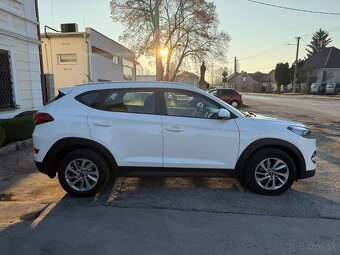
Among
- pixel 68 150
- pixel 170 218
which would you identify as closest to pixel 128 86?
pixel 68 150

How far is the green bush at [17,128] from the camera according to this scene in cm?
858

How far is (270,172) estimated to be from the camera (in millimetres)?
5160

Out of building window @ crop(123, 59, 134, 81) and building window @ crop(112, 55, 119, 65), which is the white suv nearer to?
building window @ crop(112, 55, 119, 65)

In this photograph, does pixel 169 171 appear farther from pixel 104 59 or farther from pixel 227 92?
pixel 227 92

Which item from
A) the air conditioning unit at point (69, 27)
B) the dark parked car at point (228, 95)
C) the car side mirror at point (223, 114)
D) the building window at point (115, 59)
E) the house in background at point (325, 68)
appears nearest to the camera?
the car side mirror at point (223, 114)

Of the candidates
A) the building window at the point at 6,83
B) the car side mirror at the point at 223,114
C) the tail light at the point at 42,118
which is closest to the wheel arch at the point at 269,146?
the car side mirror at the point at 223,114

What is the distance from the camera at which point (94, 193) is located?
5.12 m

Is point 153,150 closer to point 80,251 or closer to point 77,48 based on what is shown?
point 80,251

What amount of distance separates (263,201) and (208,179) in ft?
3.98

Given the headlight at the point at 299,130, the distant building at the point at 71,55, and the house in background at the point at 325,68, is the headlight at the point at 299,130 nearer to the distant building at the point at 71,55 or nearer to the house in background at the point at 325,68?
the distant building at the point at 71,55

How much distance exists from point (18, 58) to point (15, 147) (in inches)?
140

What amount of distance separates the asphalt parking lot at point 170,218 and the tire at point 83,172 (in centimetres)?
16

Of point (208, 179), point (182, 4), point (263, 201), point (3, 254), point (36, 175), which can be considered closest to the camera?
point (3, 254)

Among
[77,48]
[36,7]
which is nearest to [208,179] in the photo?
[36,7]
